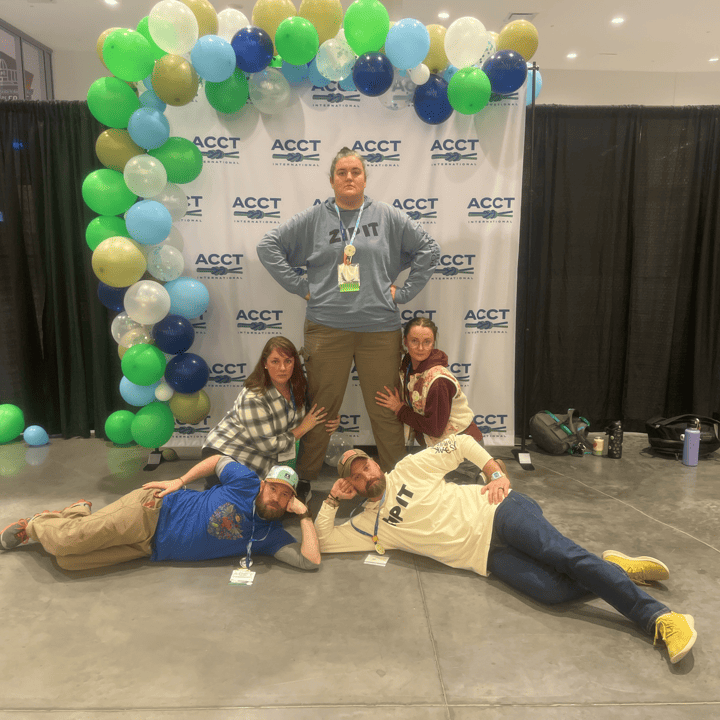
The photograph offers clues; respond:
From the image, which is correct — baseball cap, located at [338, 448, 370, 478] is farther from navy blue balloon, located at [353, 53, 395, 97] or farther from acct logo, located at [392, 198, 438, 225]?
navy blue balloon, located at [353, 53, 395, 97]

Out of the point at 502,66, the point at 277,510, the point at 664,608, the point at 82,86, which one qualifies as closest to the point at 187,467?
the point at 277,510

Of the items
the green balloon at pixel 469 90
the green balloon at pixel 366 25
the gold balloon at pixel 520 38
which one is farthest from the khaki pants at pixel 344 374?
the gold balloon at pixel 520 38

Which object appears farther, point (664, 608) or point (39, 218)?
point (39, 218)

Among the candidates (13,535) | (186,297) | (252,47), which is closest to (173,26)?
(252,47)

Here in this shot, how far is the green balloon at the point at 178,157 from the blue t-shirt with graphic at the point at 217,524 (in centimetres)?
186

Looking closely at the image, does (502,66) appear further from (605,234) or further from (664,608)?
(664,608)

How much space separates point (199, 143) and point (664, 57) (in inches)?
284

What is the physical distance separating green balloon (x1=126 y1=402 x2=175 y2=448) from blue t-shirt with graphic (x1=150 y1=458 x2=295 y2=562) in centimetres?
107

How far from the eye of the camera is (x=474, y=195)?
12.2 feet

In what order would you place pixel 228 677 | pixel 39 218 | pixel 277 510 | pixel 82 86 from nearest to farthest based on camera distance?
pixel 228 677
pixel 277 510
pixel 39 218
pixel 82 86

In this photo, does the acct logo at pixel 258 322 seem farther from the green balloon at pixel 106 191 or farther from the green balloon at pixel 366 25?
the green balloon at pixel 366 25

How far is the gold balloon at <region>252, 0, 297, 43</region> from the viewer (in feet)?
10.5

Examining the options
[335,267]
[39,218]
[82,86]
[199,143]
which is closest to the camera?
[335,267]

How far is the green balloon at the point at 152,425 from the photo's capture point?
3533 mm
